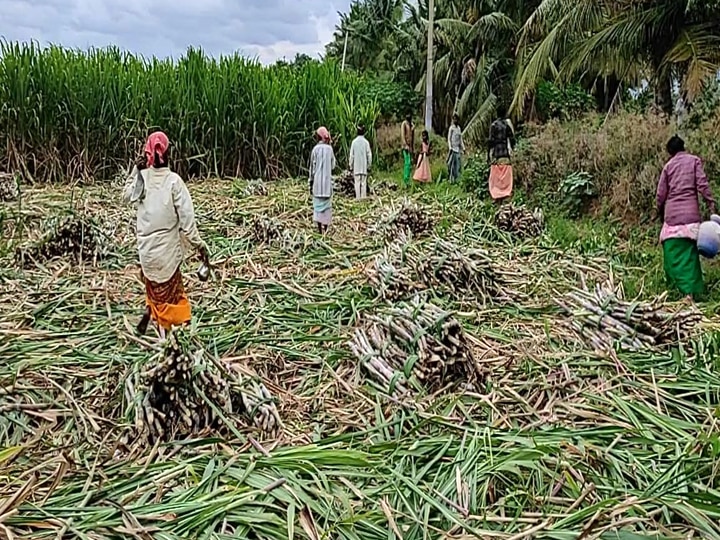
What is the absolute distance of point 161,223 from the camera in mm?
3877

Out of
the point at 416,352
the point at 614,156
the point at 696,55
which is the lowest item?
the point at 416,352

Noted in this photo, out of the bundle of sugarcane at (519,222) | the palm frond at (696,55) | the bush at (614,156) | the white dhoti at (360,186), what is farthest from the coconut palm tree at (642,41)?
the white dhoti at (360,186)

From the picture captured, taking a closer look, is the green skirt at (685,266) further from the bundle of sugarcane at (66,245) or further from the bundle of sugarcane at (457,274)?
the bundle of sugarcane at (66,245)

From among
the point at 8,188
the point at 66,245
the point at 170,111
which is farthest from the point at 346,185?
the point at 66,245

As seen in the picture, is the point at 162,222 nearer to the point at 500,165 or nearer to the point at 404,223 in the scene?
the point at 404,223

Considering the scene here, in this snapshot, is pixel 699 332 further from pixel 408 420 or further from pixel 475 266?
pixel 408 420

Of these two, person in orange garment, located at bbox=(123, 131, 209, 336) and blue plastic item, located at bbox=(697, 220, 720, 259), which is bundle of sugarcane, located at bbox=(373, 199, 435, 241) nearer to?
blue plastic item, located at bbox=(697, 220, 720, 259)

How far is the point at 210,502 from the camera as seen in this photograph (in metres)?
2.42

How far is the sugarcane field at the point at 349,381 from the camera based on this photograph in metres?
2.41

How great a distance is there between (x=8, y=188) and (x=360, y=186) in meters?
4.70

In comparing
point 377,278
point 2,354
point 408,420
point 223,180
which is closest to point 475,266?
point 377,278

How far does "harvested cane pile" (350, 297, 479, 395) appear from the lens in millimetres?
3445

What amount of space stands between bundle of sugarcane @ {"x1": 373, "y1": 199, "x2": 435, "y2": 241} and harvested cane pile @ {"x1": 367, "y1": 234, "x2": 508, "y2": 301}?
1.85 metres

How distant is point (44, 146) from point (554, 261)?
8.32 metres
